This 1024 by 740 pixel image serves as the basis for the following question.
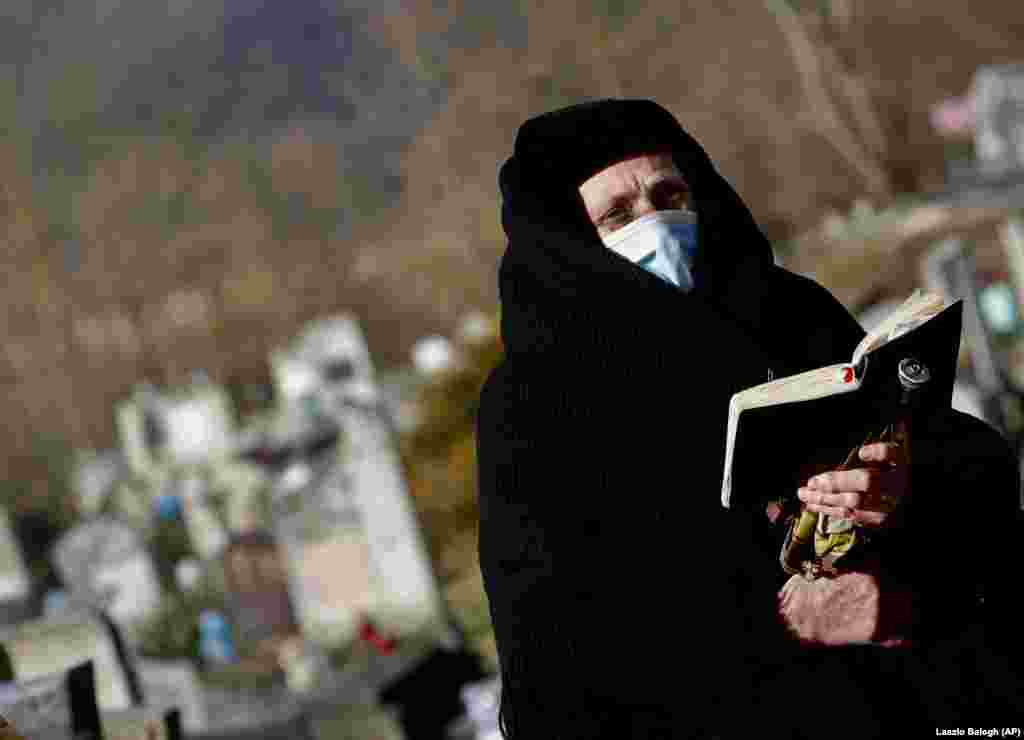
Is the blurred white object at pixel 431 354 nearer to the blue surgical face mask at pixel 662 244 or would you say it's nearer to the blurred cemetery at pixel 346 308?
the blurred cemetery at pixel 346 308

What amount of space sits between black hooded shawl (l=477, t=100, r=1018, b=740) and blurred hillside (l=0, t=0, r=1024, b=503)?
14950 millimetres

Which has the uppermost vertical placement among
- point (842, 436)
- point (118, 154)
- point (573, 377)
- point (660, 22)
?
point (118, 154)

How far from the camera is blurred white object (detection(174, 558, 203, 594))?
11.0 metres

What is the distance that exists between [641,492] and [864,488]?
0.29m

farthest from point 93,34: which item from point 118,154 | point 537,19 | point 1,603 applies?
point 1,603

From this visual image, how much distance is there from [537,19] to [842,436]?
976 inches

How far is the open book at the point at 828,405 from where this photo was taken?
4.55ft

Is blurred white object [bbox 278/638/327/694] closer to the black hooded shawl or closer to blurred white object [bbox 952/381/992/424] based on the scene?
blurred white object [bbox 952/381/992/424]

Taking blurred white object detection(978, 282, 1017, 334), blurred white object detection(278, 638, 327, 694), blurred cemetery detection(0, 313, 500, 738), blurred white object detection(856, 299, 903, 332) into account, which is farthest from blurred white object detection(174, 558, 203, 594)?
blurred white object detection(978, 282, 1017, 334)

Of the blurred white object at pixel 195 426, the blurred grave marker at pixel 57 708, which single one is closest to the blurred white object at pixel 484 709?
the blurred grave marker at pixel 57 708

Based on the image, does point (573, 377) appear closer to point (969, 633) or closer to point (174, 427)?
point (969, 633)

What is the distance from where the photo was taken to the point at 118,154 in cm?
6062

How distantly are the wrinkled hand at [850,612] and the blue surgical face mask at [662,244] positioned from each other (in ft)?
1.43

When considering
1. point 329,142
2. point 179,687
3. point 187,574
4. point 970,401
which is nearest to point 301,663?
point 179,687
